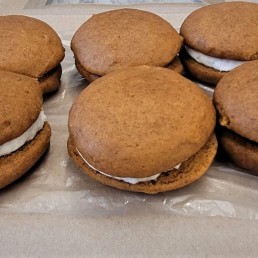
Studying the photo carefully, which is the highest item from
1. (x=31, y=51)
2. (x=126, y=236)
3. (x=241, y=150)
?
(x=31, y=51)

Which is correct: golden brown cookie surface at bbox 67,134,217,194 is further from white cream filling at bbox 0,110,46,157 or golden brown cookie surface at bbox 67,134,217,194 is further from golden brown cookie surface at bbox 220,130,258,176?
white cream filling at bbox 0,110,46,157

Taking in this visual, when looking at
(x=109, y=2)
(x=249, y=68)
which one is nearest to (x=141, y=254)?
(x=249, y=68)

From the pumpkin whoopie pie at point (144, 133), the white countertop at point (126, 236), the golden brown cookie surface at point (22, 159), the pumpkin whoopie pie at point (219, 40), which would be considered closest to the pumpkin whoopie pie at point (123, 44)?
the pumpkin whoopie pie at point (219, 40)

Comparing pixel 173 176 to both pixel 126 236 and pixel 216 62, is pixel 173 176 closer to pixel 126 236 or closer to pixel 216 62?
pixel 126 236

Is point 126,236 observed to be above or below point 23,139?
below

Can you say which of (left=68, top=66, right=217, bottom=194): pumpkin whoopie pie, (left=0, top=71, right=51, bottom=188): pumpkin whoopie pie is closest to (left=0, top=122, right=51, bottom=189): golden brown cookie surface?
(left=0, top=71, right=51, bottom=188): pumpkin whoopie pie

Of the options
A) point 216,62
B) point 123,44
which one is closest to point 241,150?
point 216,62
